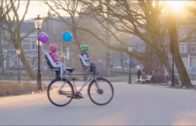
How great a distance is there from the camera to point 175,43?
96.9 feet

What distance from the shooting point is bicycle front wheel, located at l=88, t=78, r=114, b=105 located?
43.9ft

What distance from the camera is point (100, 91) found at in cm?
1348

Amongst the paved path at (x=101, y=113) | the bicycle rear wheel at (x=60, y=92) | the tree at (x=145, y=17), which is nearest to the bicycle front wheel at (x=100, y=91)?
the paved path at (x=101, y=113)

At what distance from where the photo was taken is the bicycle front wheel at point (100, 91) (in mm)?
13392

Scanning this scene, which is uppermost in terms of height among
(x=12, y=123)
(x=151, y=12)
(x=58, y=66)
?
(x=151, y=12)

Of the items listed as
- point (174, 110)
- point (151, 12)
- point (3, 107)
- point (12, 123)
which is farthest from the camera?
point (151, 12)

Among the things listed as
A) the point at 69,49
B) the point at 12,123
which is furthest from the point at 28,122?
the point at 69,49

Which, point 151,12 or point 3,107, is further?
point 151,12

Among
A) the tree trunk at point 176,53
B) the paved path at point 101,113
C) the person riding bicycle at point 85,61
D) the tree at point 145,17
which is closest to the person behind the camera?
the paved path at point 101,113

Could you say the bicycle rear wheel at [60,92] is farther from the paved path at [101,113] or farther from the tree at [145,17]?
the tree at [145,17]

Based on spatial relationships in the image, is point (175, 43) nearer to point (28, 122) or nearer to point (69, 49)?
point (28, 122)

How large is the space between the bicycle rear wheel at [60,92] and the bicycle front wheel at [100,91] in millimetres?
539

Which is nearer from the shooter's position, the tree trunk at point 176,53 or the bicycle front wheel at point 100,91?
the bicycle front wheel at point 100,91

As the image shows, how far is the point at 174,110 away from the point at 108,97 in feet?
6.48
